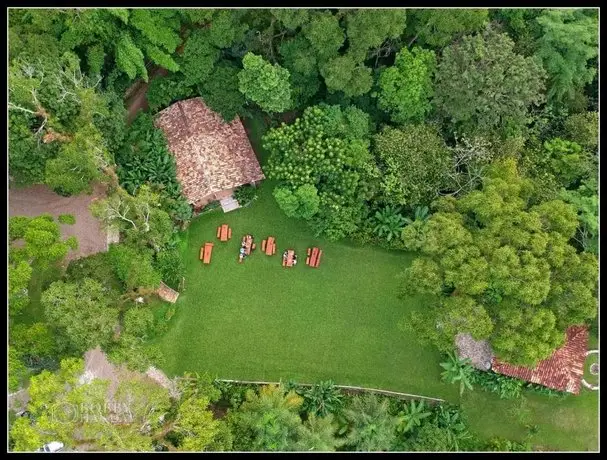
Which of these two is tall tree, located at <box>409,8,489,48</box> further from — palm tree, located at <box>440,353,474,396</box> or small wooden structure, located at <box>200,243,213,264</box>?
palm tree, located at <box>440,353,474,396</box>

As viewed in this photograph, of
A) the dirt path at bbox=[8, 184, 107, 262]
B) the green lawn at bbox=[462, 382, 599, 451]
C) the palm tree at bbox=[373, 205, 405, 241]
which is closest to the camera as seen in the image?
the palm tree at bbox=[373, 205, 405, 241]

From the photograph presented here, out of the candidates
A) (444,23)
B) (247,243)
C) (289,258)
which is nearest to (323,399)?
(289,258)

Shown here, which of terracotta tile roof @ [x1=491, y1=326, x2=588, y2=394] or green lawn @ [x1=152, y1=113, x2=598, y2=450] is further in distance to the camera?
green lawn @ [x1=152, y1=113, x2=598, y2=450]

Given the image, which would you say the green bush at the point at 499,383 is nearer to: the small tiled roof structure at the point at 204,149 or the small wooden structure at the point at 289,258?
the small wooden structure at the point at 289,258

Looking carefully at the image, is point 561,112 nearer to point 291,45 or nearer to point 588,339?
point 588,339

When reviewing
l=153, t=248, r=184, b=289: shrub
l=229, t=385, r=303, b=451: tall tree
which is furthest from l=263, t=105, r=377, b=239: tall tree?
l=229, t=385, r=303, b=451: tall tree

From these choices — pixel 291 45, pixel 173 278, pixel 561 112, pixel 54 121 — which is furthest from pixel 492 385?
pixel 54 121
